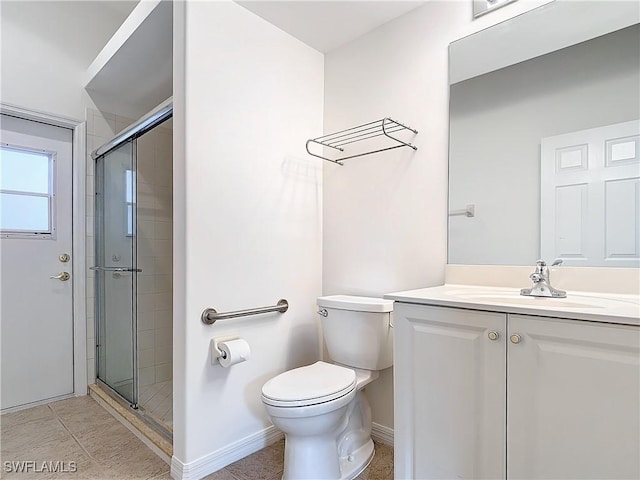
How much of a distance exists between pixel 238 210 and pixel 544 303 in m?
1.36

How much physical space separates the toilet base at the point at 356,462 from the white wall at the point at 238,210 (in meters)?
0.49

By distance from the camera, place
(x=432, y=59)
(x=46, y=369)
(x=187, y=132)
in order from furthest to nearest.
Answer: (x=46, y=369) → (x=432, y=59) → (x=187, y=132)

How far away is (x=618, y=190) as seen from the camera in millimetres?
1328

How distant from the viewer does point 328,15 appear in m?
1.96

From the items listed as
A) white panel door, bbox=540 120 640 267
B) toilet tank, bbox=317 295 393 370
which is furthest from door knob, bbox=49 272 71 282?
white panel door, bbox=540 120 640 267

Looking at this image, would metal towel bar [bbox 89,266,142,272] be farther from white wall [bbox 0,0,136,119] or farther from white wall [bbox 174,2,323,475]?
white wall [bbox 0,0,136,119]

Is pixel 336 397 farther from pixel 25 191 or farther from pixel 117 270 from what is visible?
pixel 25 191

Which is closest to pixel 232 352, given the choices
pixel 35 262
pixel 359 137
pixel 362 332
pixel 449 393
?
pixel 362 332

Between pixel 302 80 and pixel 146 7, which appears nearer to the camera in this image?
pixel 146 7

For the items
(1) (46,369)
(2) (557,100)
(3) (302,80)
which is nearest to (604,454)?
(2) (557,100)

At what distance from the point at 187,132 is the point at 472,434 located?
162 centimetres

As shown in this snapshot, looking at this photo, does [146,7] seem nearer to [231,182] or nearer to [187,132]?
[187,132]

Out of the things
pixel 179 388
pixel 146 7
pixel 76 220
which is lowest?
pixel 179 388

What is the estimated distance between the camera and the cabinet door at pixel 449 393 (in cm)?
114
